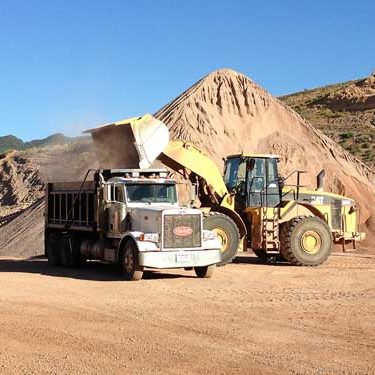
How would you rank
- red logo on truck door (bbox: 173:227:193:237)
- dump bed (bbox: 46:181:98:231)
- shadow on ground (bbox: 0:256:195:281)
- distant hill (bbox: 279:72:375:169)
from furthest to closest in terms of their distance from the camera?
distant hill (bbox: 279:72:375:169) < dump bed (bbox: 46:181:98:231) < shadow on ground (bbox: 0:256:195:281) < red logo on truck door (bbox: 173:227:193:237)

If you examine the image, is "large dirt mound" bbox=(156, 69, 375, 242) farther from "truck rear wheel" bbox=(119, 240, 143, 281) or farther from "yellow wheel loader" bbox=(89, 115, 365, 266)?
"truck rear wheel" bbox=(119, 240, 143, 281)

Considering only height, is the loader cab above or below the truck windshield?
above

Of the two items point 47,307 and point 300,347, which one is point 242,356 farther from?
point 47,307

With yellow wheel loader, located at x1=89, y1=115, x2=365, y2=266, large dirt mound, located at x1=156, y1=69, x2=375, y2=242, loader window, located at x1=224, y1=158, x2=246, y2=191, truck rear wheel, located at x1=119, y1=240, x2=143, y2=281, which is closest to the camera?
truck rear wheel, located at x1=119, y1=240, x2=143, y2=281

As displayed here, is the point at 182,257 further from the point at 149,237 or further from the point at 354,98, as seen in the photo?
the point at 354,98

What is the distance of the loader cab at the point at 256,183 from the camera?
22156mm

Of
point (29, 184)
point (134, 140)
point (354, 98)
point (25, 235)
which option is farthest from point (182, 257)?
point (354, 98)

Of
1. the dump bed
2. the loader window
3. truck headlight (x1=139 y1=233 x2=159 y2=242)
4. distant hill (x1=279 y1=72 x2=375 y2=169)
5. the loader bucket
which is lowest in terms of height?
truck headlight (x1=139 y1=233 x2=159 y2=242)

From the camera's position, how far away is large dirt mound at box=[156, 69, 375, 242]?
117 feet

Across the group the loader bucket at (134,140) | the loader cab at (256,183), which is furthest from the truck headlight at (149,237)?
the loader cab at (256,183)

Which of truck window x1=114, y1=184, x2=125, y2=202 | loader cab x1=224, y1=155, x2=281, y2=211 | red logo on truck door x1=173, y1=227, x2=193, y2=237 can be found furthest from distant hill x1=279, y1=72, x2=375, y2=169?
red logo on truck door x1=173, y1=227, x2=193, y2=237

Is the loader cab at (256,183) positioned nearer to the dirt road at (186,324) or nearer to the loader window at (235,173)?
the loader window at (235,173)

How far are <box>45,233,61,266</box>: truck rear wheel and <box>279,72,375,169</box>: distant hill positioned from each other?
3560cm

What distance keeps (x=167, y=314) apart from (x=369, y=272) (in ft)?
29.5
